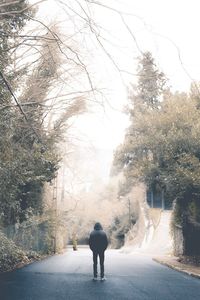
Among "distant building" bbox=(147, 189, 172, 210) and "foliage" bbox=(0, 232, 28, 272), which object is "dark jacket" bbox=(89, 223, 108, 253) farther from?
"distant building" bbox=(147, 189, 172, 210)

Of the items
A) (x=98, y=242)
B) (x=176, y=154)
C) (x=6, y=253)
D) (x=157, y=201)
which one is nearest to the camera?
(x=98, y=242)

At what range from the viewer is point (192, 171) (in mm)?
20469

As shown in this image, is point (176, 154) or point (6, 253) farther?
point (176, 154)

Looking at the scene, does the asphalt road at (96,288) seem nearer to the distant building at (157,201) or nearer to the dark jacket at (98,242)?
the dark jacket at (98,242)

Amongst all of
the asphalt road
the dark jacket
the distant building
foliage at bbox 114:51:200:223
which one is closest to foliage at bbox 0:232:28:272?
the asphalt road

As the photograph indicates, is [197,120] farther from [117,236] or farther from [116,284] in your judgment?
[117,236]

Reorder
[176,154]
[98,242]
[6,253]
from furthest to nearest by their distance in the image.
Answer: [176,154], [6,253], [98,242]

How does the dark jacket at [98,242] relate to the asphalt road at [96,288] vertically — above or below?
above

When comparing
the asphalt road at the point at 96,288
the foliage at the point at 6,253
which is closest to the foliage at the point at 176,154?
the asphalt road at the point at 96,288

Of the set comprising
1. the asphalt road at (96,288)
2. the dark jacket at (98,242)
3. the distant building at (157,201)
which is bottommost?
the asphalt road at (96,288)

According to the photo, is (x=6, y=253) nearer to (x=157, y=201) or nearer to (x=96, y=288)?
(x=96, y=288)

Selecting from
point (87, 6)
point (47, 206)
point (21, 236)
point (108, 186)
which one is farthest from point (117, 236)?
point (87, 6)

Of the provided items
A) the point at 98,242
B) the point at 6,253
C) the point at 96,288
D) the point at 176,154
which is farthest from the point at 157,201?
the point at 96,288

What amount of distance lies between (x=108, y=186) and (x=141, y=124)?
34.8 metres
